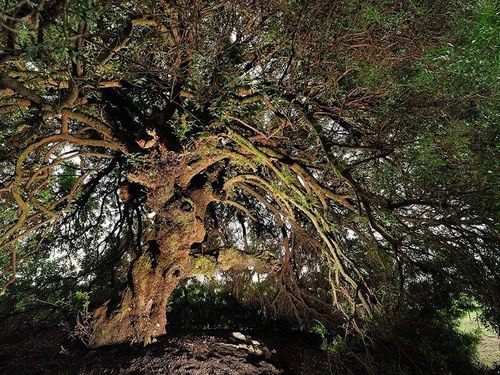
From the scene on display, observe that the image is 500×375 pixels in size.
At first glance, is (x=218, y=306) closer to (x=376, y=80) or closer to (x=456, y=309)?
(x=456, y=309)

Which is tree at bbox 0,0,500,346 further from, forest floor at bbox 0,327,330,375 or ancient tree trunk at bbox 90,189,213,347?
forest floor at bbox 0,327,330,375

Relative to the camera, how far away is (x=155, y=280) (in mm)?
3717

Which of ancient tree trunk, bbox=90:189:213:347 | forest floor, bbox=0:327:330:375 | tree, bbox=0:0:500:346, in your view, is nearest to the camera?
tree, bbox=0:0:500:346

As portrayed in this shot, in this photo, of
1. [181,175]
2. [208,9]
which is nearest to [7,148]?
[181,175]

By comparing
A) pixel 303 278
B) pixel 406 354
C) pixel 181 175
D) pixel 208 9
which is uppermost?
pixel 208 9

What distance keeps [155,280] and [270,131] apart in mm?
2262

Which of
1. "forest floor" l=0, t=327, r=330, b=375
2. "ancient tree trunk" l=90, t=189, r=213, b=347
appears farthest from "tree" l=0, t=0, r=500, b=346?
"forest floor" l=0, t=327, r=330, b=375

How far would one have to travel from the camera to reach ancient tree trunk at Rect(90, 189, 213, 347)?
3.53 metres

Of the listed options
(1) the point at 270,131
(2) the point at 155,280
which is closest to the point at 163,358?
(2) the point at 155,280

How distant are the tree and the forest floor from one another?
1.00 feet

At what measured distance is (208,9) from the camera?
2.86 meters

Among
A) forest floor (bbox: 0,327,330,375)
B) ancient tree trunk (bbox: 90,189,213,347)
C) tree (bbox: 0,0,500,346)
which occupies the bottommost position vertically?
forest floor (bbox: 0,327,330,375)

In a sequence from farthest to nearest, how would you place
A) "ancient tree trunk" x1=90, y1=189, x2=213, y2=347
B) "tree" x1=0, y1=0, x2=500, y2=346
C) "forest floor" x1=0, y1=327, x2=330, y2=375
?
1. "ancient tree trunk" x1=90, y1=189, x2=213, y2=347
2. "forest floor" x1=0, y1=327, x2=330, y2=375
3. "tree" x1=0, y1=0, x2=500, y2=346

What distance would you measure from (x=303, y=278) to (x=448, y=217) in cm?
331
